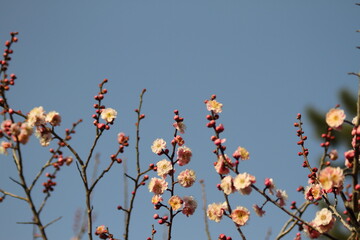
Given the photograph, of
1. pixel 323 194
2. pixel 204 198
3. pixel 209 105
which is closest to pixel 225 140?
pixel 209 105

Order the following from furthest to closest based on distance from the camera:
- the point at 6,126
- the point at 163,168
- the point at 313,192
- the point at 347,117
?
the point at 347,117
the point at 163,168
the point at 313,192
the point at 6,126

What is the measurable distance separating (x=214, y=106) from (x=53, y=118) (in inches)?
42.1

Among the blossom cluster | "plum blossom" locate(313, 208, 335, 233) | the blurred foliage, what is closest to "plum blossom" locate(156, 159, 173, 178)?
the blossom cluster

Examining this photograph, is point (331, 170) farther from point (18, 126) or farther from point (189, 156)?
point (18, 126)

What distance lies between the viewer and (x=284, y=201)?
199 cm

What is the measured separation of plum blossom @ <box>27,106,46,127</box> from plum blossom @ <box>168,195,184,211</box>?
998 mm

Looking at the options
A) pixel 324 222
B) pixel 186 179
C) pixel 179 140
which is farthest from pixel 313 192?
pixel 179 140

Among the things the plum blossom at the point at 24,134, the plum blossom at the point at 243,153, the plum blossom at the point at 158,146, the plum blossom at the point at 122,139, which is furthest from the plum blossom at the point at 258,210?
the plum blossom at the point at 24,134

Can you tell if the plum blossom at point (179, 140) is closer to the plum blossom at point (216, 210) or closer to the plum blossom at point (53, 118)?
the plum blossom at point (216, 210)

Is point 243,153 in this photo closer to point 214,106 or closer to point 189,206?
point 214,106

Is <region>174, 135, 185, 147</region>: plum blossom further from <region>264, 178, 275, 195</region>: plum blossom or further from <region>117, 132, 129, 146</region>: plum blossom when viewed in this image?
<region>264, 178, 275, 195</region>: plum blossom

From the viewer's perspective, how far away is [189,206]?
2320mm

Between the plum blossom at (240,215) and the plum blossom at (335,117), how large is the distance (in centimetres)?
73

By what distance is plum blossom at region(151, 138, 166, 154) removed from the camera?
2.43 metres
